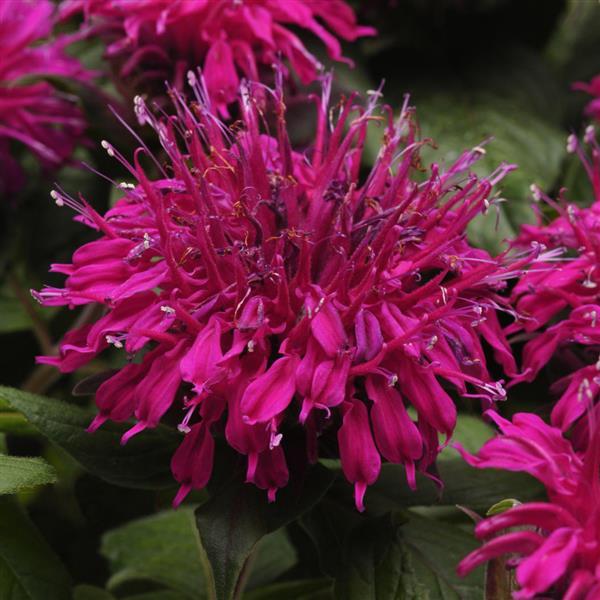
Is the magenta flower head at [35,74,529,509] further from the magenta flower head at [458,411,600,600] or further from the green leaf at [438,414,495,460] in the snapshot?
the green leaf at [438,414,495,460]

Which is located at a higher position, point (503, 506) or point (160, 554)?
point (503, 506)

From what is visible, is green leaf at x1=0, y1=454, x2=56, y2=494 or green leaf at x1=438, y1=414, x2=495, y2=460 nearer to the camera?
green leaf at x1=0, y1=454, x2=56, y2=494

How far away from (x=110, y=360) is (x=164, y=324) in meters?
0.35

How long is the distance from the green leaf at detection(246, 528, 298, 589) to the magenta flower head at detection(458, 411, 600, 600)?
33 centimetres

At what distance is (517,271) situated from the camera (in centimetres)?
57

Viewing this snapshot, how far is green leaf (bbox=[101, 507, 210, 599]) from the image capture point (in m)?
0.76

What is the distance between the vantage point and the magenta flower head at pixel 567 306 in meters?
0.56

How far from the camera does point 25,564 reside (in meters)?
0.57

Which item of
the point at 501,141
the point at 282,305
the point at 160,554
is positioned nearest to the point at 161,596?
the point at 160,554

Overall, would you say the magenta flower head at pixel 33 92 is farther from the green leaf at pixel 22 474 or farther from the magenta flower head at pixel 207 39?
the green leaf at pixel 22 474

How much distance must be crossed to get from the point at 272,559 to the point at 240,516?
1.04 ft

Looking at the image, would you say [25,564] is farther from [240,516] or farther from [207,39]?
[207,39]

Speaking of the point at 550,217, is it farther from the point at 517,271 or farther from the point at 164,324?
the point at 164,324

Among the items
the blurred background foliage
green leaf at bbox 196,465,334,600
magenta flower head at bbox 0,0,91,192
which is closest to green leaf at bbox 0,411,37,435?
the blurred background foliage
